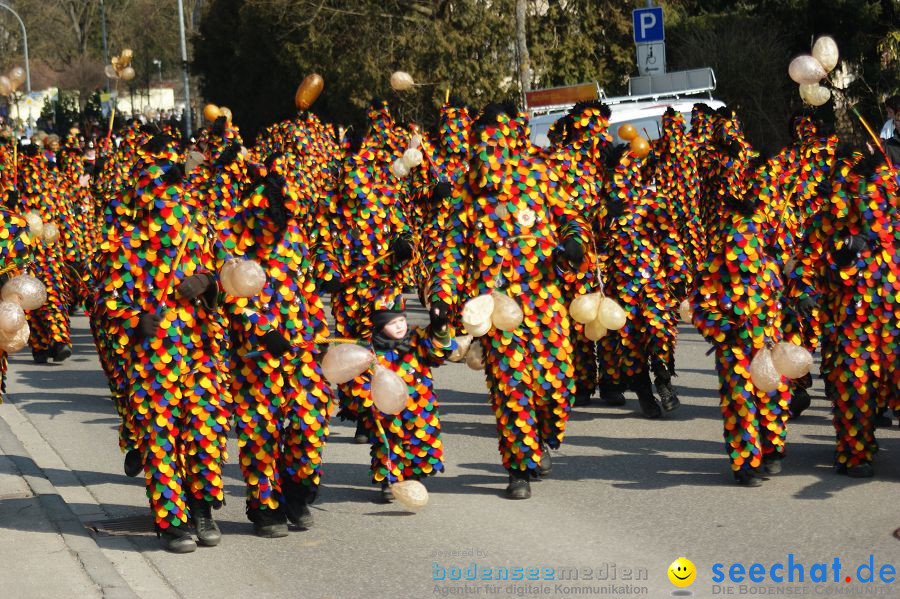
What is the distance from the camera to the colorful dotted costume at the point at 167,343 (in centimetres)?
643

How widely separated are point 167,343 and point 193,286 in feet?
1.06

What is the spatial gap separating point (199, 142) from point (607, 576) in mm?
8953

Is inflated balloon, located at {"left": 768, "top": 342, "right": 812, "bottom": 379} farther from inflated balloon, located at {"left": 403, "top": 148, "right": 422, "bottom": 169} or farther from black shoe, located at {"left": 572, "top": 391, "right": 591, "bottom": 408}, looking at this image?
inflated balloon, located at {"left": 403, "top": 148, "right": 422, "bottom": 169}

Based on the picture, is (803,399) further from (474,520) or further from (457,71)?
(457,71)

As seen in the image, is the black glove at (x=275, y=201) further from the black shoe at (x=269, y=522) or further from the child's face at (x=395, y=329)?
the black shoe at (x=269, y=522)

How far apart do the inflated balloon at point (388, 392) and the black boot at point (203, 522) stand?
1.06 m

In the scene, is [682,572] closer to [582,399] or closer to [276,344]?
[276,344]

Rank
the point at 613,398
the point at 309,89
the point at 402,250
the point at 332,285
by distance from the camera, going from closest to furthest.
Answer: the point at 402,250, the point at 332,285, the point at 613,398, the point at 309,89

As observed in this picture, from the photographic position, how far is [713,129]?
1140 cm

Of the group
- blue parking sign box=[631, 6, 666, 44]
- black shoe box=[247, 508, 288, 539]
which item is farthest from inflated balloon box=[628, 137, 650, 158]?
blue parking sign box=[631, 6, 666, 44]

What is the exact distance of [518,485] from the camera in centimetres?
756

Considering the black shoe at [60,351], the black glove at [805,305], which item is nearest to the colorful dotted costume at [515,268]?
the black glove at [805,305]

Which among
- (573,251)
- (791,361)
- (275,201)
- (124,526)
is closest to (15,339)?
(124,526)

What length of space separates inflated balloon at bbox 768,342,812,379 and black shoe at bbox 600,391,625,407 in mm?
3168
